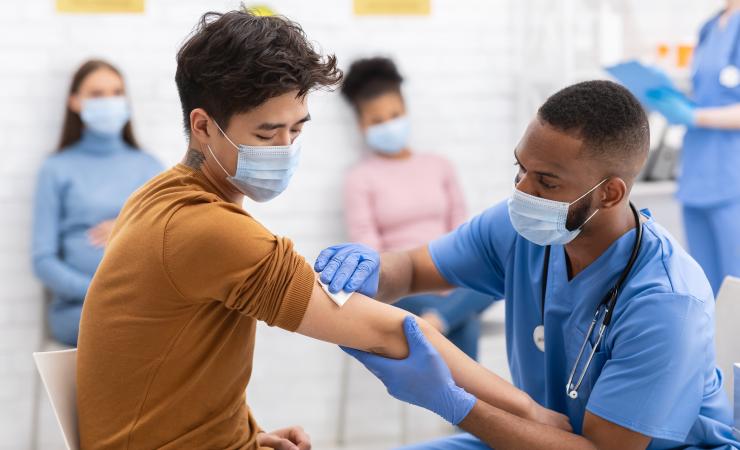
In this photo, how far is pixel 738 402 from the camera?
1.54m

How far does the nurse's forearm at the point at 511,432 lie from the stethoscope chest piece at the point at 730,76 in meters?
1.84

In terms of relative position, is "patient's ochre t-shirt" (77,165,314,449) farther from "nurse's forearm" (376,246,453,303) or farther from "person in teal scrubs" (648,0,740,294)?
"person in teal scrubs" (648,0,740,294)

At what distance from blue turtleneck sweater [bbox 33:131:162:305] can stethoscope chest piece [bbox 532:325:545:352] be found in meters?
1.58

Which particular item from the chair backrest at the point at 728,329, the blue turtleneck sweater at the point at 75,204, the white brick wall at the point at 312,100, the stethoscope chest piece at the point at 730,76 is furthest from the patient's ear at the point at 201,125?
the stethoscope chest piece at the point at 730,76

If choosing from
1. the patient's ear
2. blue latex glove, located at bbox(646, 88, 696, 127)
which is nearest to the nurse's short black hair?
the patient's ear

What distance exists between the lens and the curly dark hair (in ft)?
4.78

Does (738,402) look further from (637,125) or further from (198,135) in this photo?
(198,135)

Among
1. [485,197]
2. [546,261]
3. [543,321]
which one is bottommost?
[485,197]

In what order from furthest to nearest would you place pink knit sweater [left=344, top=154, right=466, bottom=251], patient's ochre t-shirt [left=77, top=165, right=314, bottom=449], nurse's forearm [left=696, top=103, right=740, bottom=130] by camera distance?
pink knit sweater [left=344, top=154, right=466, bottom=251] < nurse's forearm [left=696, top=103, right=740, bottom=130] < patient's ochre t-shirt [left=77, top=165, right=314, bottom=449]

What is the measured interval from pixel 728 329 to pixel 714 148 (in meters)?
1.31

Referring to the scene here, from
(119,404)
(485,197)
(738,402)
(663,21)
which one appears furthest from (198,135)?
(663,21)

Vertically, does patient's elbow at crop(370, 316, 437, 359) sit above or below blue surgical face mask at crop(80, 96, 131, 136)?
below

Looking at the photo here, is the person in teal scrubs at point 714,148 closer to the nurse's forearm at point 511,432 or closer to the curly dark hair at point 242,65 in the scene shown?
the nurse's forearm at point 511,432

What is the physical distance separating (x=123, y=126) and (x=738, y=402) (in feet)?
7.04
